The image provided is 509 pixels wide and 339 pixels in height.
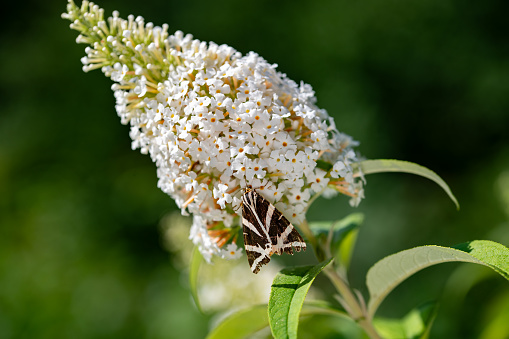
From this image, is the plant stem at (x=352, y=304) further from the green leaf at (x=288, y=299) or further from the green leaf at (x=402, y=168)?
the green leaf at (x=402, y=168)

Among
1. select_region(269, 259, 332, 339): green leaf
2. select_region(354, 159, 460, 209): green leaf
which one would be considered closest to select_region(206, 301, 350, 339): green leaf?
select_region(269, 259, 332, 339): green leaf

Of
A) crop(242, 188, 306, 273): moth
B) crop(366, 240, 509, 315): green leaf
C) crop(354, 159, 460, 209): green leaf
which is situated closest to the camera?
crop(366, 240, 509, 315): green leaf

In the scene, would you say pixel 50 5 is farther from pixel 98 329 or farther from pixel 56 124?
pixel 98 329

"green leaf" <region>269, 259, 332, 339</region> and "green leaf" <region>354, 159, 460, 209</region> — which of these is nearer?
"green leaf" <region>269, 259, 332, 339</region>

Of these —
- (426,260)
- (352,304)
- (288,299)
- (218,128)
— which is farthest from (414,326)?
(218,128)

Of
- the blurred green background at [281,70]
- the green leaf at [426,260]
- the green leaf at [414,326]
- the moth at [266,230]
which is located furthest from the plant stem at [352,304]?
the blurred green background at [281,70]

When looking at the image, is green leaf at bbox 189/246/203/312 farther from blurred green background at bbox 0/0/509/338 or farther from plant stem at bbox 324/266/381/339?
blurred green background at bbox 0/0/509/338

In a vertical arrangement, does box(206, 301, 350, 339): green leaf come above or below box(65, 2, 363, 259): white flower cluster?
below
